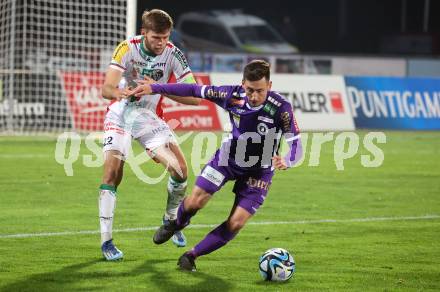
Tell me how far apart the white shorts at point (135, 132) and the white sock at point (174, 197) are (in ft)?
1.36

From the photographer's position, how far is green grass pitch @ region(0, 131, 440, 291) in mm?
7656

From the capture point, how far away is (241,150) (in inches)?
319

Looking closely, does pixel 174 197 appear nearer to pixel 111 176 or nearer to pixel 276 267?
pixel 111 176

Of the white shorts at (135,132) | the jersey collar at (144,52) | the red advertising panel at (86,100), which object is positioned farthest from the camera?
the red advertising panel at (86,100)

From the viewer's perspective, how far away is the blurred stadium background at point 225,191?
806 centimetres

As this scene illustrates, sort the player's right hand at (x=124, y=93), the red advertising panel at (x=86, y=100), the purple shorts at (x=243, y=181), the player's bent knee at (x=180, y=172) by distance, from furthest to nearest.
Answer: the red advertising panel at (x=86, y=100)
the player's bent knee at (x=180, y=172)
the player's right hand at (x=124, y=93)
the purple shorts at (x=243, y=181)

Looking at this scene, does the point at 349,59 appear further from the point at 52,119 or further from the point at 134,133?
the point at 134,133

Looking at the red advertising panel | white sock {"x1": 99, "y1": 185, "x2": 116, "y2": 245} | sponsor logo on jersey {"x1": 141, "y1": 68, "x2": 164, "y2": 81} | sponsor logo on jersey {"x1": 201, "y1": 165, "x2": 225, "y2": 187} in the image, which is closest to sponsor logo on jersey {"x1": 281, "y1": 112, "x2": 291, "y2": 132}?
sponsor logo on jersey {"x1": 201, "y1": 165, "x2": 225, "y2": 187}

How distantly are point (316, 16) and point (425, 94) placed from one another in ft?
55.9

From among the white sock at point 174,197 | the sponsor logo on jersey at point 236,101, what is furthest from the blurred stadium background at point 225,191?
the sponsor logo on jersey at point 236,101

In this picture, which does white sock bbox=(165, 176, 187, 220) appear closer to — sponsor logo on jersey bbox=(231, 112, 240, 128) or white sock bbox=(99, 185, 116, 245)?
white sock bbox=(99, 185, 116, 245)

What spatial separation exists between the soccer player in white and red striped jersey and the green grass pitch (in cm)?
54

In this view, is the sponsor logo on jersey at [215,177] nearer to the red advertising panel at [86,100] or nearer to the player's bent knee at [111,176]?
the player's bent knee at [111,176]

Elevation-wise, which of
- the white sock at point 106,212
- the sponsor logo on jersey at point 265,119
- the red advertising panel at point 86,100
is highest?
the sponsor logo on jersey at point 265,119
